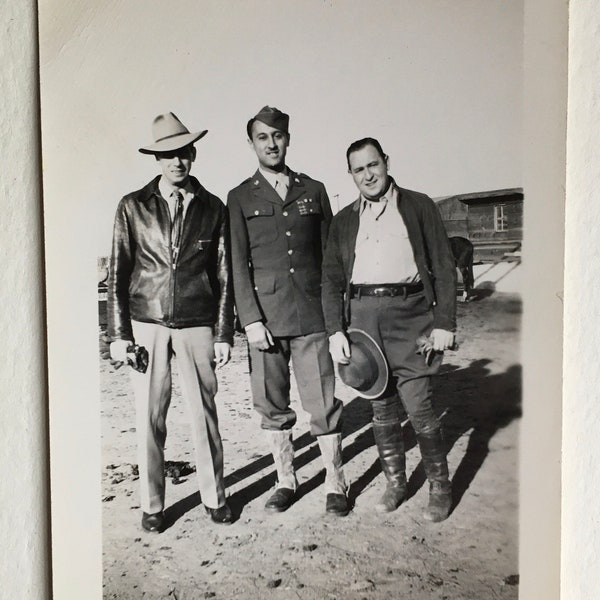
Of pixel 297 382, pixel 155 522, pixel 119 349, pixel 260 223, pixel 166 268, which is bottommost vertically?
pixel 155 522

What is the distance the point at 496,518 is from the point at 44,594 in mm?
1300

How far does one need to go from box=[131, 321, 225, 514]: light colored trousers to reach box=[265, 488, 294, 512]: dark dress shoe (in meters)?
0.14

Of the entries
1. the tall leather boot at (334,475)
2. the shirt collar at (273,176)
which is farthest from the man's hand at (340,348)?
the shirt collar at (273,176)

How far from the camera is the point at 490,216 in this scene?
1713mm

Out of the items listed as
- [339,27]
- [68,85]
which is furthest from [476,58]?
[68,85]

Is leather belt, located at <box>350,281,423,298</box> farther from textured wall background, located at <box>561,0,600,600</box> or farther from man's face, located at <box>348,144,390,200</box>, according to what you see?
textured wall background, located at <box>561,0,600,600</box>

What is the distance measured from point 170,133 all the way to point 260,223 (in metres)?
0.36

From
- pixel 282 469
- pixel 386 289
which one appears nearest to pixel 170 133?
pixel 386 289

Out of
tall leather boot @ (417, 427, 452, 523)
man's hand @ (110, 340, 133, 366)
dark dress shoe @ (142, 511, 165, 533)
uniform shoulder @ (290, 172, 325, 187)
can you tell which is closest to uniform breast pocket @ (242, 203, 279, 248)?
uniform shoulder @ (290, 172, 325, 187)

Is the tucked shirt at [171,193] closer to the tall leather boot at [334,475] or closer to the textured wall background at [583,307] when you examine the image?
the tall leather boot at [334,475]

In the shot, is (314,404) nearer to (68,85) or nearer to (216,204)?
(216,204)

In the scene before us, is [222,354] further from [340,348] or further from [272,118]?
[272,118]

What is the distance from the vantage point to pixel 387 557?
178cm

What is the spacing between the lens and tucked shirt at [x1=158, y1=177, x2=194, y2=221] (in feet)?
6.00
